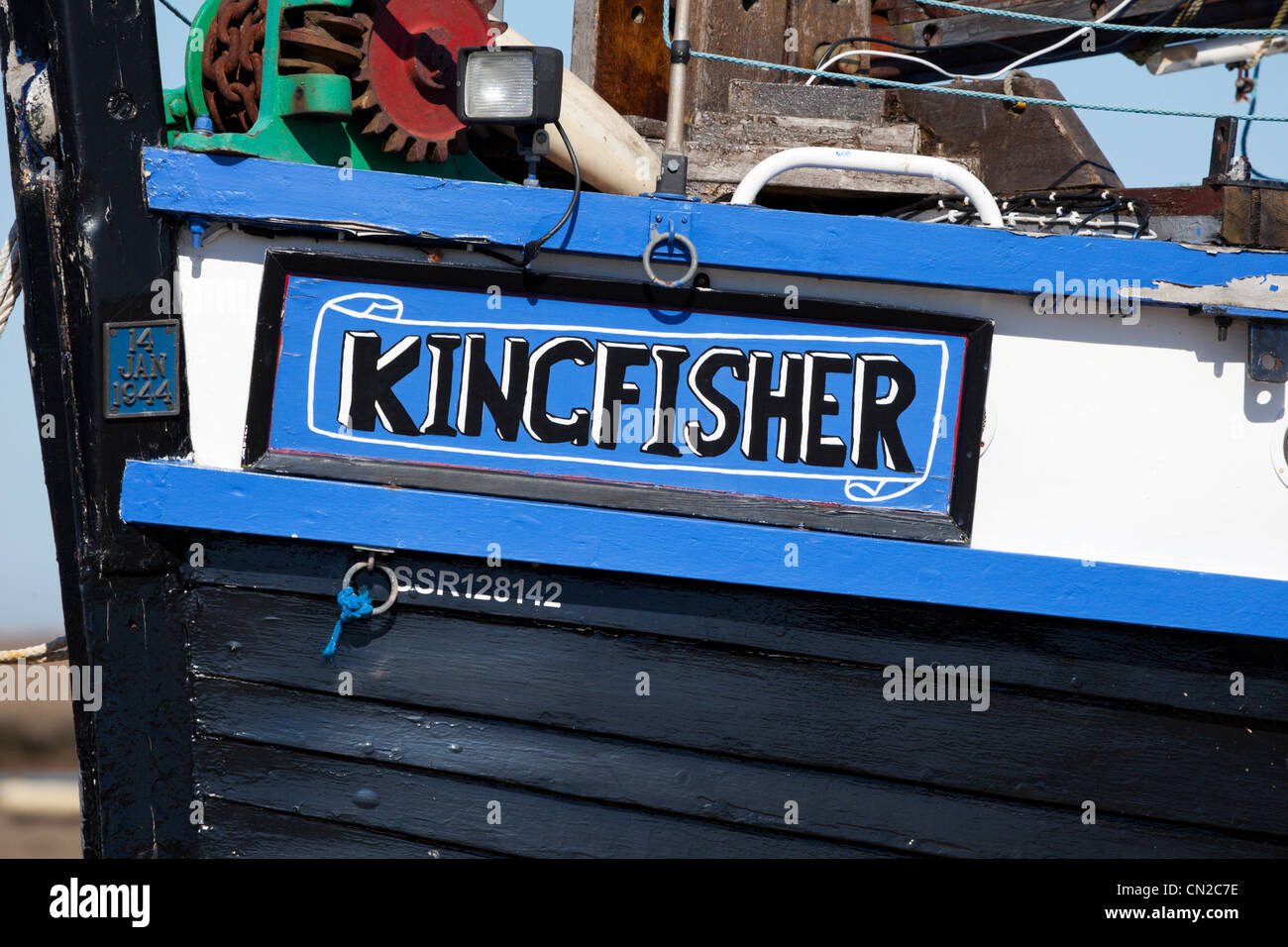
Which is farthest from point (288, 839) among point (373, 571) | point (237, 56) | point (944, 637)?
point (237, 56)

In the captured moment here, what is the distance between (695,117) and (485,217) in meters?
0.89

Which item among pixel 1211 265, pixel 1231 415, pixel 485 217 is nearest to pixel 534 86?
pixel 485 217

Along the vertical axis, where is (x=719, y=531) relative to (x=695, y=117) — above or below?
below

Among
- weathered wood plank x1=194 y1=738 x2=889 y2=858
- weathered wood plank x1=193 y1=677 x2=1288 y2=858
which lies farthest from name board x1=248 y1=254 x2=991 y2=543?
weathered wood plank x1=194 y1=738 x2=889 y2=858

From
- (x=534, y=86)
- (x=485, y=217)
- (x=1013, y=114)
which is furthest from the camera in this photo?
(x=1013, y=114)

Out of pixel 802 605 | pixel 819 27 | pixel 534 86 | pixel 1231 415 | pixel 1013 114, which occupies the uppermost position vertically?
pixel 819 27

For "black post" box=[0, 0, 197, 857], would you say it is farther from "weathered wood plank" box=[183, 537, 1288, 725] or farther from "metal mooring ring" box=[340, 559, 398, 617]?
"weathered wood plank" box=[183, 537, 1288, 725]

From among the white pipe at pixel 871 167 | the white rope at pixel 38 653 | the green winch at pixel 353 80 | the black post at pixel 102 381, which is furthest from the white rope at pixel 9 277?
the white pipe at pixel 871 167

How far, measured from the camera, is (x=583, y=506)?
7.29 feet

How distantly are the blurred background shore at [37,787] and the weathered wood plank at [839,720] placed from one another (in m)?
6.83

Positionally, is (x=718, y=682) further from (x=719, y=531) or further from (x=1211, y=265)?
(x=1211, y=265)

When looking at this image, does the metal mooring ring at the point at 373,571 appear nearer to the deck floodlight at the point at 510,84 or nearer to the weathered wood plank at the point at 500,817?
the weathered wood plank at the point at 500,817

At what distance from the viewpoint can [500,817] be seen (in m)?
2.35
